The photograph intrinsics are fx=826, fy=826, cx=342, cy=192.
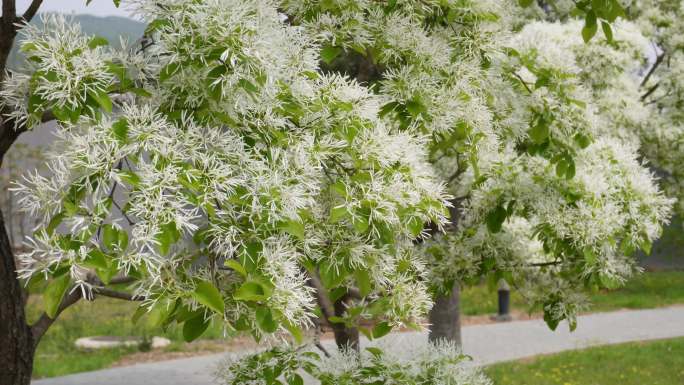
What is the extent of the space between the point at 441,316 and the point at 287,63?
434cm

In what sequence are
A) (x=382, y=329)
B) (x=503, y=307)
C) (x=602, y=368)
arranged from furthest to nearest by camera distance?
(x=503, y=307)
(x=602, y=368)
(x=382, y=329)

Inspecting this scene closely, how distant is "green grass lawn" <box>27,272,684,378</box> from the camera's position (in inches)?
368

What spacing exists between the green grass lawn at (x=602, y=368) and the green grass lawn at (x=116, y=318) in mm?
885

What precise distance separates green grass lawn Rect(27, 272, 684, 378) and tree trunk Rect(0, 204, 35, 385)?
368 centimetres

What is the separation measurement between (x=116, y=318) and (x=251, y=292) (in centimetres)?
1036

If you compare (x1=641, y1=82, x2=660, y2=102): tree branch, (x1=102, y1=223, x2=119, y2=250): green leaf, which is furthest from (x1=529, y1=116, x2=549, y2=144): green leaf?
(x1=641, y1=82, x2=660, y2=102): tree branch

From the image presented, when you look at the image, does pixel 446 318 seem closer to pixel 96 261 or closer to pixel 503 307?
pixel 96 261

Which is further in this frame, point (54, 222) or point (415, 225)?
point (415, 225)

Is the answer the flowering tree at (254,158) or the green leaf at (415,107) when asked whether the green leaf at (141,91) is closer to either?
the flowering tree at (254,158)

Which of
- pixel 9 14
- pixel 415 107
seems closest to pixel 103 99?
pixel 9 14

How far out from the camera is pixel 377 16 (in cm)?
341

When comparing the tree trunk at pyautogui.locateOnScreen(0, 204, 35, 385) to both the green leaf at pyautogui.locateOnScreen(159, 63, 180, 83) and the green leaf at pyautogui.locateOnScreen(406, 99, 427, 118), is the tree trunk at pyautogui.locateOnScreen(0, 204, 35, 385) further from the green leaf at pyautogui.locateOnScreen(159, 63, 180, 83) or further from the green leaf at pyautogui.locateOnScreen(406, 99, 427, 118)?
the green leaf at pyautogui.locateOnScreen(406, 99, 427, 118)

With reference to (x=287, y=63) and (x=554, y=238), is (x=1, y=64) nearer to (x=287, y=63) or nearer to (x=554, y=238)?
(x=287, y=63)

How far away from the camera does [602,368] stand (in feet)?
27.4
